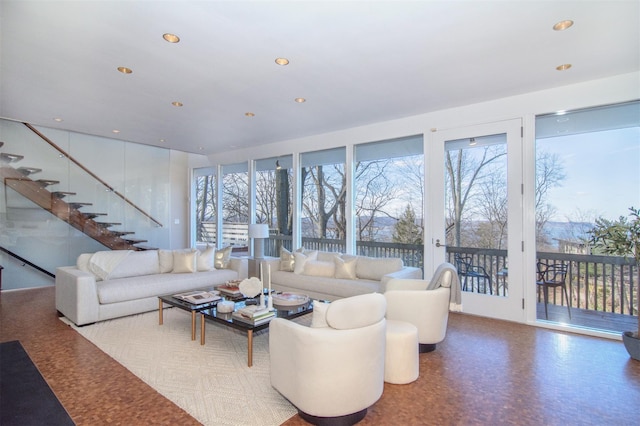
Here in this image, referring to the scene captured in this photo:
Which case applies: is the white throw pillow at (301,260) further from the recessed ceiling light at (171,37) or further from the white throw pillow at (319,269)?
the recessed ceiling light at (171,37)

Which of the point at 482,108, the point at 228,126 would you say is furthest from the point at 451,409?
the point at 228,126

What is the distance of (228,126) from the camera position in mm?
5477

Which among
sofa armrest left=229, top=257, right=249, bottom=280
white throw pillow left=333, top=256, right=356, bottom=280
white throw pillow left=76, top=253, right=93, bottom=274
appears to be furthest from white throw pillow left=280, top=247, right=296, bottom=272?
white throw pillow left=76, top=253, right=93, bottom=274

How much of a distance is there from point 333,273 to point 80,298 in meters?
3.17

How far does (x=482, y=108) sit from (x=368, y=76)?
1.84 m

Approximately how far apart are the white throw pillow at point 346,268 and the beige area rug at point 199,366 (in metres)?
1.50

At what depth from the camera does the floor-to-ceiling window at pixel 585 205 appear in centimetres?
355

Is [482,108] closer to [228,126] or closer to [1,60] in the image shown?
[228,126]

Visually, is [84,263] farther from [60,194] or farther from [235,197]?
[235,197]

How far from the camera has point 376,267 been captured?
14.7 feet

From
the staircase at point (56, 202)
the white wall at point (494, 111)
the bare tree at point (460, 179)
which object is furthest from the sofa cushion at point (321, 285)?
the staircase at point (56, 202)

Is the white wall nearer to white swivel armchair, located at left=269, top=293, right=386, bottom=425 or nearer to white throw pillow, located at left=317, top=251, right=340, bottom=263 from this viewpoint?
white throw pillow, located at left=317, top=251, right=340, bottom=263

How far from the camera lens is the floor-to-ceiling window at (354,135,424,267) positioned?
4.93 meters

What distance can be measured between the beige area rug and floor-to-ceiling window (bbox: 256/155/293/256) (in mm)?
2800
